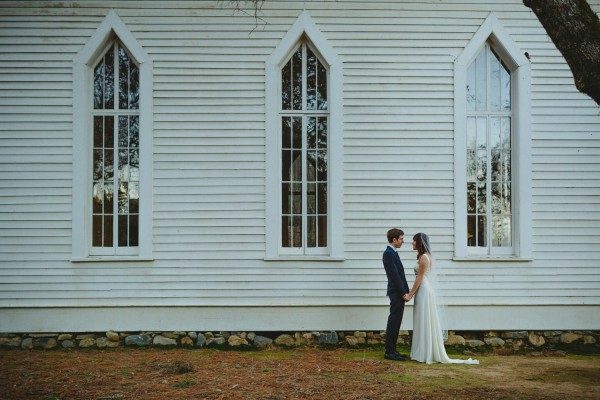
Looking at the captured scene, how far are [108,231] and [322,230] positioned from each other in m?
3.66

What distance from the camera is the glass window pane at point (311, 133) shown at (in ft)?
33.9

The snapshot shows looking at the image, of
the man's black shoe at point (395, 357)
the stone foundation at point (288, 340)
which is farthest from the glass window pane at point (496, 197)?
the man's black shoe at point (395, 357)

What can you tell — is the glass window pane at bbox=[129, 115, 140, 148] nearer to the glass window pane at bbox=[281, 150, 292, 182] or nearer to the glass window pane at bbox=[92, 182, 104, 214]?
the glass window pane at bbox=[92, 182, 104, 214]

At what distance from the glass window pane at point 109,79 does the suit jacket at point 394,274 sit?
536 cm

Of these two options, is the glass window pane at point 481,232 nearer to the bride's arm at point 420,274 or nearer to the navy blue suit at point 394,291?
the bride's arm at point 420,274

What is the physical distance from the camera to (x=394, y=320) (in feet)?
29.2

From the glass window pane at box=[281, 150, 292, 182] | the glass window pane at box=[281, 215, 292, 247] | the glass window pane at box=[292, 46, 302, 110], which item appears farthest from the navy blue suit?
the glass window pane at box=[292, 46, 302, 110]

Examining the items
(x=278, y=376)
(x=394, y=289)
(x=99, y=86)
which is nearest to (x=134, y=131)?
(x=99, y=86)

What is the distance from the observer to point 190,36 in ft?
33.1

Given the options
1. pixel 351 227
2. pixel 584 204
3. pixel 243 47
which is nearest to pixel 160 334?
pixel 351 227

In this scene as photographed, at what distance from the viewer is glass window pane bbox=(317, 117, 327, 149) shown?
33.9ft

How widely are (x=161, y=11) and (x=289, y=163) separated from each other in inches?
132

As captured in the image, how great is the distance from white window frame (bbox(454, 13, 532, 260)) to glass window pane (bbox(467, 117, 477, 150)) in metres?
0.34

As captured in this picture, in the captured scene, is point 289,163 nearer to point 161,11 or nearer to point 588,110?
point 161,11
